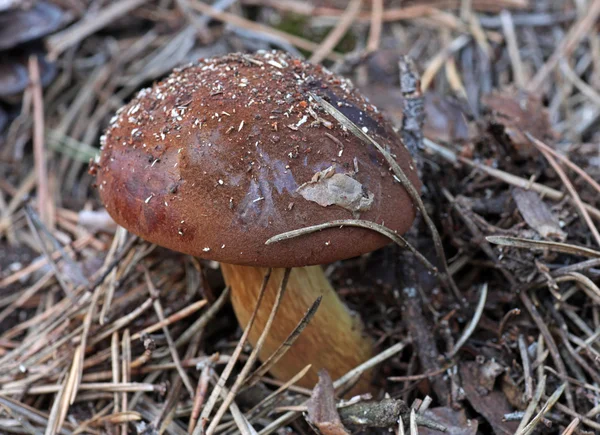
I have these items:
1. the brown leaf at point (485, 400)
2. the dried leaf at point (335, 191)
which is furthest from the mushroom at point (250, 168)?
the brown leaf at point (485, 400)

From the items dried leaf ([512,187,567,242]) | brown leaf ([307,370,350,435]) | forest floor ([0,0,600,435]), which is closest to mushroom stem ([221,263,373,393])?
forest floor ([0,0,600,435])


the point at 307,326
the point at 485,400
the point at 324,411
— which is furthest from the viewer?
the point at 307,326

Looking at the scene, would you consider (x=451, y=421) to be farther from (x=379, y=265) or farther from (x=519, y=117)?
(x=519, y=117)

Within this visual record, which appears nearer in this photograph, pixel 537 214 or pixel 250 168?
pixel 250 168

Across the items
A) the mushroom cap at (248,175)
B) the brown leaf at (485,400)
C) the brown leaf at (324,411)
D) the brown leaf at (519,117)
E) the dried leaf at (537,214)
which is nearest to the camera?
the mushroom cap at (248,175)

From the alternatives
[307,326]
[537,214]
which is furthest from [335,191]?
[537,214]

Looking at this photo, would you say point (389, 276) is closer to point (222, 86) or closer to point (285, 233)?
point (285, 233)

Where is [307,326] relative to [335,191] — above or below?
below

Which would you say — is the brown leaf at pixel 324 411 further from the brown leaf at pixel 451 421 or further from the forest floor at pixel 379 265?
the brown leaf at pixel 451 421
